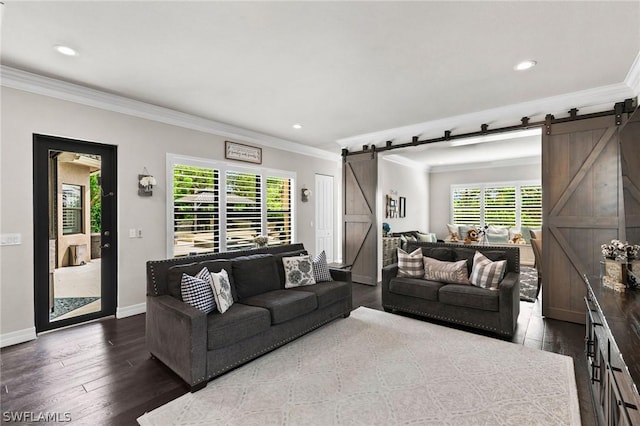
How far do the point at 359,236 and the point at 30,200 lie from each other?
4793 millimetres

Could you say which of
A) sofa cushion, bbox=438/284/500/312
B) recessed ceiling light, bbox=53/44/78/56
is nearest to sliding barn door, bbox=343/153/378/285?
sofa cushion, bbox=438/284/500/312

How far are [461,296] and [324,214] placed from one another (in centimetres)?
408

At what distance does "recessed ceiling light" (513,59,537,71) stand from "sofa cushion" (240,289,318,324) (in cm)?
314

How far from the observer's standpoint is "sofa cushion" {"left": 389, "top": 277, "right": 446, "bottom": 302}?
368 centimetres

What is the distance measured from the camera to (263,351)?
9.13 feet

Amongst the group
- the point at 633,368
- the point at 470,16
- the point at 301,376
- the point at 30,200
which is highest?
the point at 470,16

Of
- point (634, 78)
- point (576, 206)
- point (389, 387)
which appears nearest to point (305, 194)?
point (576, 206)

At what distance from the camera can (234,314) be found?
2.62m

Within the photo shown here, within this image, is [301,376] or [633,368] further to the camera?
[301,376]

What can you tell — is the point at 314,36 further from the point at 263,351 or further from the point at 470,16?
the point at 263,351

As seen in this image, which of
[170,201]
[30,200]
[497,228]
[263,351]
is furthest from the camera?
[497,228]

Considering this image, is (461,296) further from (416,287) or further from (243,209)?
(243,209)

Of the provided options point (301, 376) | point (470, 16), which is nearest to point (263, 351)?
point (301, 376)

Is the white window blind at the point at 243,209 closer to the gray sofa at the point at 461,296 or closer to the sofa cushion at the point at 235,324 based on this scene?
the sofa cushion at the point at 235,324
